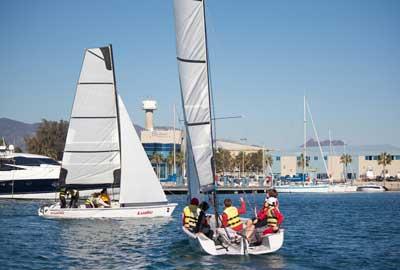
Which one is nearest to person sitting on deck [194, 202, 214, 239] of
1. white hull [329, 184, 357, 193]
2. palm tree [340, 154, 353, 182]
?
white hull [329, 184, 357, 193]

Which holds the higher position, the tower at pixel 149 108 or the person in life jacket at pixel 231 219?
the tower at pixel 149 108

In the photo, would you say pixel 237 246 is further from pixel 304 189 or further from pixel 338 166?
pixel 338 166

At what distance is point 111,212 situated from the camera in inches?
1586

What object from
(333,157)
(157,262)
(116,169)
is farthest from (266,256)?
(333,157)

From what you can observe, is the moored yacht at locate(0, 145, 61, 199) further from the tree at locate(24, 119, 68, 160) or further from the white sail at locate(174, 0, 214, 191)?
the tree at locate(24, 119, 68, 160)

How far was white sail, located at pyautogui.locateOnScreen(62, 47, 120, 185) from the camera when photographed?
45.3 metres

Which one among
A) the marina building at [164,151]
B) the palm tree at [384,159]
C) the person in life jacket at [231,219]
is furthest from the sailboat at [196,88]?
the palm tree at [384,159]

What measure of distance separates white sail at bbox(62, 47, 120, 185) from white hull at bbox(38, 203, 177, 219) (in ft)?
13.0

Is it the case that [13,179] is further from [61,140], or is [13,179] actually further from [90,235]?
[61,140]

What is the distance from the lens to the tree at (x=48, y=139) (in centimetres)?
12569

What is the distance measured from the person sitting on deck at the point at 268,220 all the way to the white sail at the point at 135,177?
698 inches

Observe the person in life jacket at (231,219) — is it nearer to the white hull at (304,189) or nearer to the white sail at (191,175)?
the white sail at (191,175)

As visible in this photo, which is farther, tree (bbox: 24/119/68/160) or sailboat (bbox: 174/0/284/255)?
tree (bbox: 24/119/68/160)

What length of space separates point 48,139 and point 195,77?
106 meters
